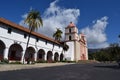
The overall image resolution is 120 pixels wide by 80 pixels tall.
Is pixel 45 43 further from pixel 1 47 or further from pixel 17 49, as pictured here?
pixel 1 47

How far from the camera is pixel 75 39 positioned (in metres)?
66.3

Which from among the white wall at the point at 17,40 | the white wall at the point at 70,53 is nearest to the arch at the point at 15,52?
the white wall at the point at 17,40

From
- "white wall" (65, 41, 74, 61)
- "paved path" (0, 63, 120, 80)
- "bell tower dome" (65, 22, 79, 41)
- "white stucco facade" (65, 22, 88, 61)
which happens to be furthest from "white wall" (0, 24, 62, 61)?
"bell tower dome" (65, 22, 79, 41)

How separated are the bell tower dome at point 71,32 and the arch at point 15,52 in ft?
116

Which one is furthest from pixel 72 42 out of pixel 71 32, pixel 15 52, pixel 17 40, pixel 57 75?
pixel 57 75

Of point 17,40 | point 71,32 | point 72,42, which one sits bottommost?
point 17,40

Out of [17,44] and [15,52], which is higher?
[17,44]

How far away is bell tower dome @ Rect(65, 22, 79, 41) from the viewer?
2648 inches

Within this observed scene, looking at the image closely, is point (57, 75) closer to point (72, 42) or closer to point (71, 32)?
point (72, 42)

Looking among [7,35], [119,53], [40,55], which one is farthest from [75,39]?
[7,35]

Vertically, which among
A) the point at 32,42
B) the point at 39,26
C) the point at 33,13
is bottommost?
the point at 32,42

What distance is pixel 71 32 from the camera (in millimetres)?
68312

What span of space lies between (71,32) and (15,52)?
123 ft

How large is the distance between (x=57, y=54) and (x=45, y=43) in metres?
13.0
